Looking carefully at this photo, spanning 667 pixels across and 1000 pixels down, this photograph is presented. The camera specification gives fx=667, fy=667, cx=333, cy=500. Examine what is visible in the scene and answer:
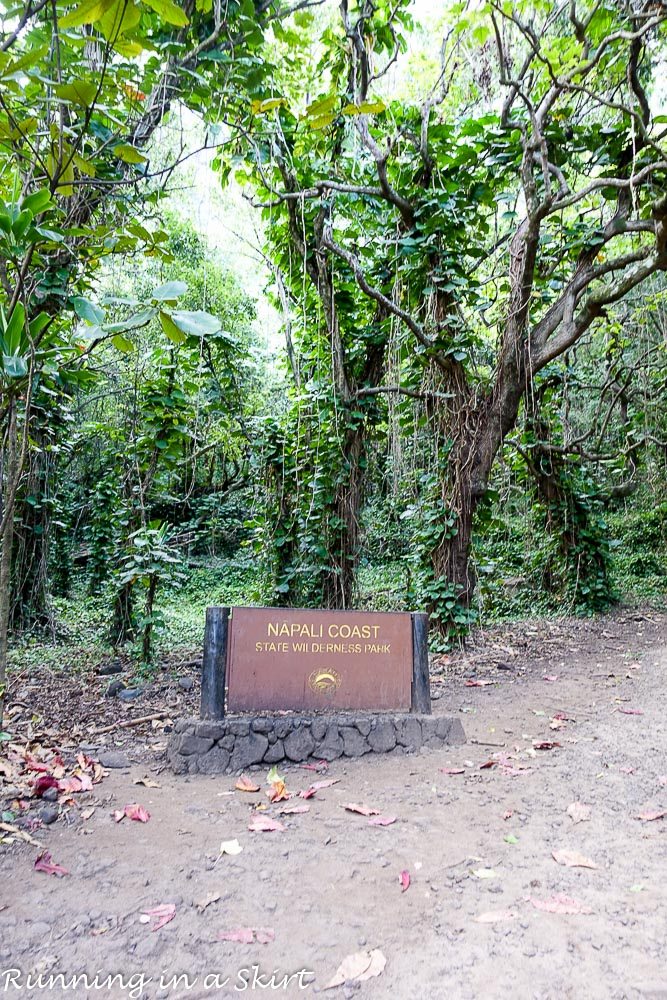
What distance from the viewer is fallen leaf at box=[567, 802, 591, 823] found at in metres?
3.11

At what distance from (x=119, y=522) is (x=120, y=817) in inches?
165

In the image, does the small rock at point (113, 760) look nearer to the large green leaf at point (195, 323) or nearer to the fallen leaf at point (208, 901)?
the fallen leaf at point (208, 901)

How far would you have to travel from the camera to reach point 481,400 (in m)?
7.28

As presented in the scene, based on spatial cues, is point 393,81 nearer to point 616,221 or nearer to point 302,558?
point 616,221

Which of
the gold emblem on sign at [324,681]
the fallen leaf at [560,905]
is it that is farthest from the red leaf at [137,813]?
the fallen leaf at [560,905]

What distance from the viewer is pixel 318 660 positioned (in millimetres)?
4289

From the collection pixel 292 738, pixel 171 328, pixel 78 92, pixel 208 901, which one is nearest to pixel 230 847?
pixel 208 901

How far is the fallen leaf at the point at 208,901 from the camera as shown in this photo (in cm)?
243

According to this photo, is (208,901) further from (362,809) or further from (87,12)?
(87,12)

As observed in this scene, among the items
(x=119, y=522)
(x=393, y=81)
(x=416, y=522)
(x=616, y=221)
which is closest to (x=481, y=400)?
(x=416, y=522)

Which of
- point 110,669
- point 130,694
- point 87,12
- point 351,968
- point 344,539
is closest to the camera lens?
point 351,968

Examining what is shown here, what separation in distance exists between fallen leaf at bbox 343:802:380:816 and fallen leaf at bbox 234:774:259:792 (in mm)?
567

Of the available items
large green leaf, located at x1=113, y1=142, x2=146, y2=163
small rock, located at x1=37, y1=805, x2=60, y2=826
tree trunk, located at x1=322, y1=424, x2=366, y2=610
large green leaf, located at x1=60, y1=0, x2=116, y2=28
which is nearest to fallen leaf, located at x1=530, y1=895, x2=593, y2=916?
small rock, located at x1=37, y1=805, x2=60, y2=826

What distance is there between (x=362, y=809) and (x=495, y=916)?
1139 millimetres
